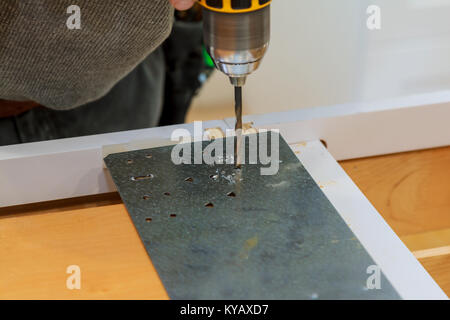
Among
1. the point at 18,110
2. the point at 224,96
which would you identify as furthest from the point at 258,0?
the point at 224,96

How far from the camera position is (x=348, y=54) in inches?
71.9

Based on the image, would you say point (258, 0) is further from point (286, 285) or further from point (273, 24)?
point (273, 24)

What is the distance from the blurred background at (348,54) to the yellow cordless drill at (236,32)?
3.72 ft

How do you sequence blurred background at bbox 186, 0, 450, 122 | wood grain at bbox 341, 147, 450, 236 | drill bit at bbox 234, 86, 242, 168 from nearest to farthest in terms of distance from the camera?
drill bit at bbox 234, 86, 242, 168 → wood grain at bbox 341, 147, 450, 236 → blurred background at bbox 186, 0, 450, 122

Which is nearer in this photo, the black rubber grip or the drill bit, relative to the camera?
the black rubber grip

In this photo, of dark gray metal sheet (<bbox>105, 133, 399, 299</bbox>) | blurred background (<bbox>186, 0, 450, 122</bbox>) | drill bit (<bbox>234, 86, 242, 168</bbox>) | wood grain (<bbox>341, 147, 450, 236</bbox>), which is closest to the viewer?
dark gray metal sheet (<bbox>105, 133, 399, 299</bbox>)

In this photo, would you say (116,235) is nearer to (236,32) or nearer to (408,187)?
(236,32)

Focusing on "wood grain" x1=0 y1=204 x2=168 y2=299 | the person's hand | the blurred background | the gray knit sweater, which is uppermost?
the person's hand

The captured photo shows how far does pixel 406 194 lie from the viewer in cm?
82

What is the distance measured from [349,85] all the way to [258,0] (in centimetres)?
139

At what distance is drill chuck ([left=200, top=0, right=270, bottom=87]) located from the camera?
0.55 metres

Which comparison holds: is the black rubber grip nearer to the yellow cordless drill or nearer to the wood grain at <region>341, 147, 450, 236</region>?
the yellow cordless drill

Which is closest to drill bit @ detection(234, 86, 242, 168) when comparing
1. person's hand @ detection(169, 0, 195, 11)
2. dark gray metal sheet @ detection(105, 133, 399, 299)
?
dark gray metal sheet @ detection(105, 133, 399, 299)

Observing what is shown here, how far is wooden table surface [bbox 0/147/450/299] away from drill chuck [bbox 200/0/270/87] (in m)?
0.19
